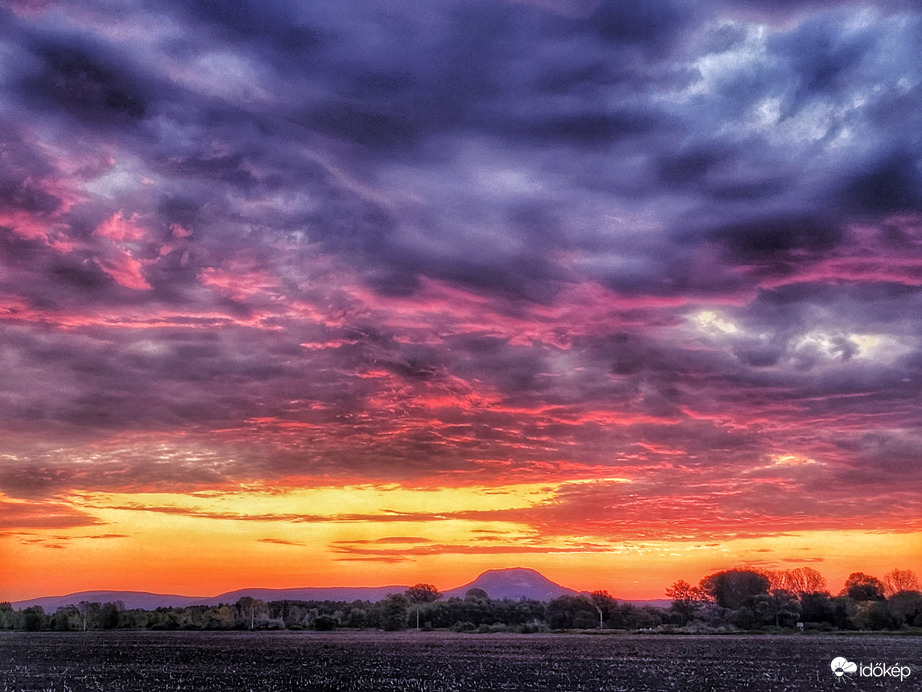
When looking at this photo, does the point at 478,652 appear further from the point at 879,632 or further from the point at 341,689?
the point at 879,632

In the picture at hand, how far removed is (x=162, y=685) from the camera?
6762cm

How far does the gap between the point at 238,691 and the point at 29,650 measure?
8733 centimetres

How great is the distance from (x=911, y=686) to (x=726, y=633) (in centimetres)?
14238

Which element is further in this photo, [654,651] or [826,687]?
[654,651]

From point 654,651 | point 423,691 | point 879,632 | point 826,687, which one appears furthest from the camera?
point 879,632

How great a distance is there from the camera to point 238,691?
203ft

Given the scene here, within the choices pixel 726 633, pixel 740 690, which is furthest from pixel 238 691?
pixel 726 633

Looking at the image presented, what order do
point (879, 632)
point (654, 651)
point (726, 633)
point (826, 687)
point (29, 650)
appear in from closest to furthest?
point (826, 687), point (654, 651), point (29, 650), point (879, 632), point (726, 633)

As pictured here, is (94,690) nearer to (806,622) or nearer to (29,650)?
(29,650)

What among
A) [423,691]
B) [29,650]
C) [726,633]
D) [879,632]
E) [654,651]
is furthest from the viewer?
[726,633]

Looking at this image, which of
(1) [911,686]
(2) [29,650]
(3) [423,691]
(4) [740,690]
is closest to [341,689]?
(3) [423,691]

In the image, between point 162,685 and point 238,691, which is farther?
point 162,685

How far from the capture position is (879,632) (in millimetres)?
181125

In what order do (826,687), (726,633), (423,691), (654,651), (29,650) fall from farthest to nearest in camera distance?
(726,633)
(29,650)
(654,651)
(826,687)
(423,691)
